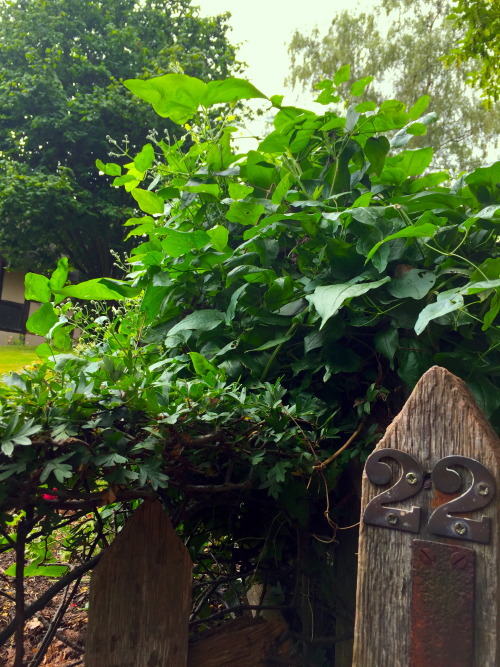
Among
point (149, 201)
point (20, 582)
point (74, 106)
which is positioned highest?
point (74, 106)

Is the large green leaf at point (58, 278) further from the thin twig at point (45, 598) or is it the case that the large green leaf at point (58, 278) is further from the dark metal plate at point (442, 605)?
the dark metal plate at point (442, 605)

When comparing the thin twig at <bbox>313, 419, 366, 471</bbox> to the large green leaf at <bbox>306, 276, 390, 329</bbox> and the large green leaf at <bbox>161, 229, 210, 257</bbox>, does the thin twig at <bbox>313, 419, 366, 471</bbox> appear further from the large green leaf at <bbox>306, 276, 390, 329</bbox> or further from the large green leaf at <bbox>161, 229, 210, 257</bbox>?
the large green leaf at <bbox>161, 229, 210, 257</bbox>

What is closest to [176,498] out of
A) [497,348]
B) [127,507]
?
[127,507]

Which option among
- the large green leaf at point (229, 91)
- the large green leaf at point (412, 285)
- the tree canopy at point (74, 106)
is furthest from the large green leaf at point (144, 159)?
the tree canopy at point (74, 106)

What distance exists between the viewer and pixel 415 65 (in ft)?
34.9

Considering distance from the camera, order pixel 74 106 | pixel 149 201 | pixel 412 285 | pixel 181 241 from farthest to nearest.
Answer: pixel 74 106, pixel 149 201, pixel 181 241, pixel 412 285

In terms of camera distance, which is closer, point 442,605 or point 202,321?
point 442,605

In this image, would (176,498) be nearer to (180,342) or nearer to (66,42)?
(180,342)

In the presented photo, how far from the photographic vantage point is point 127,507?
1.01m

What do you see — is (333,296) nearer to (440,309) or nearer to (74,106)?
(440,309)

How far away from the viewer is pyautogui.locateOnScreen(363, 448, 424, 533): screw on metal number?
0.65 m

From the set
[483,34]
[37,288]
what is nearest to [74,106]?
[483,34]

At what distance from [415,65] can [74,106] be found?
6111mm

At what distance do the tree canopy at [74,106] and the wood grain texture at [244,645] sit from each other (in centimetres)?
917
